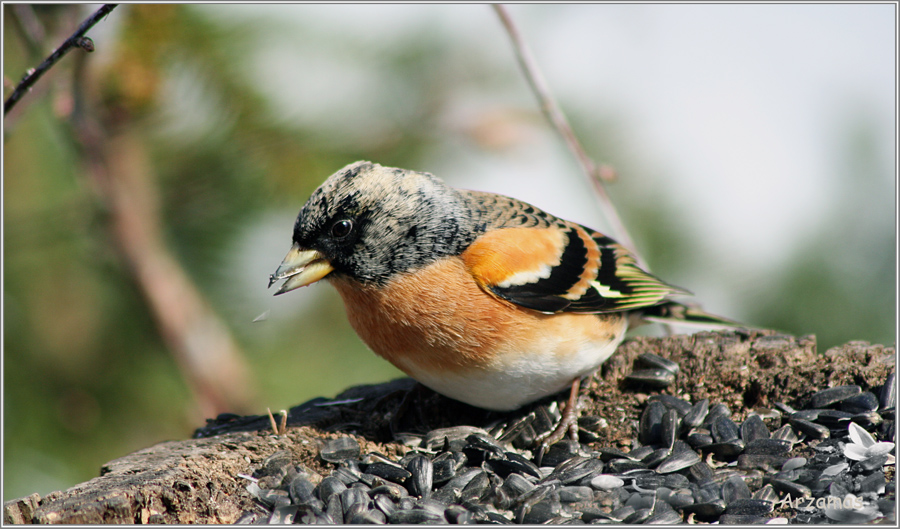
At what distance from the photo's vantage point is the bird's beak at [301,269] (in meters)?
2.72

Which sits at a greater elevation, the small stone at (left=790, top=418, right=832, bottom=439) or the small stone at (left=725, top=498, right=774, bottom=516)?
the small stone at (left=790, top=418, right=832, bottom=439)

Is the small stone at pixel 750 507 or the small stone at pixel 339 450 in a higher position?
the small stone at pixel 339 450

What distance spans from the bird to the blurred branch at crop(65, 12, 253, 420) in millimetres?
1643

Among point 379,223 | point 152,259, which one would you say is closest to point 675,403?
point 379,223

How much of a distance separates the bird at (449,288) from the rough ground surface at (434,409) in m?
0.25

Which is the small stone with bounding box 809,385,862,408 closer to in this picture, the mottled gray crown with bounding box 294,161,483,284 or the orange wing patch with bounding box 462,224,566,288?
the orange wing patch with bounding box 462,224,566,288

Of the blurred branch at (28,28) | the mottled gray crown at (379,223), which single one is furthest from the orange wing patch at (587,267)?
the blurred branch at (28,28)

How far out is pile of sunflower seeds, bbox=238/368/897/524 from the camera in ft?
7.26

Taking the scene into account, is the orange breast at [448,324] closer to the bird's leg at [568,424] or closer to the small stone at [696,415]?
the bird's leg at [568,424]

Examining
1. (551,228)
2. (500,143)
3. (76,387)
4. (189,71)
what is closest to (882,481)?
(551,228)

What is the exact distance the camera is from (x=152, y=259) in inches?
157

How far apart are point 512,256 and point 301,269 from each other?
0.94 metres

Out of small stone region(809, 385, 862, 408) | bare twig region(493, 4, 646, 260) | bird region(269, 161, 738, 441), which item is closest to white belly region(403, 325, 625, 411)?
bird region(269, 161, 738, 441)

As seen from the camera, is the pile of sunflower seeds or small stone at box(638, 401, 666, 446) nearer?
the pile of sunflower seeds
